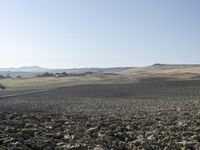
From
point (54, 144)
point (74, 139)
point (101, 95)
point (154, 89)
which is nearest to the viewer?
point (54, 144)

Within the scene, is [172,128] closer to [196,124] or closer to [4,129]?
[196,124]

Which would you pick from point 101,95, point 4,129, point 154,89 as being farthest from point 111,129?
point 154,89

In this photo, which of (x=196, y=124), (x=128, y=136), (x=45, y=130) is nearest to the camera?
(x=128, y=136)

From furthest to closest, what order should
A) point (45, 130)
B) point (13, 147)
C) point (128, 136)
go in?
point (45, 130), point (128, 136), point (13, 147)

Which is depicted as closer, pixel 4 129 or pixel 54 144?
pixel 54 144

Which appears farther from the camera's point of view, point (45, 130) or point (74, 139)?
point (45, 130)

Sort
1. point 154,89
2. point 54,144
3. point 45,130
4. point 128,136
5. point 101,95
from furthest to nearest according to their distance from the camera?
1. point 154,89
2. point 101,95
3. point 45,130
4. point 128,136
5. point 54,144

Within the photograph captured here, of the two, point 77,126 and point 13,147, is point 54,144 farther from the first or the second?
point 77,126

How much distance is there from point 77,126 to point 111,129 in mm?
1483

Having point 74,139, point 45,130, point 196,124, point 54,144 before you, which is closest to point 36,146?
point 54,144

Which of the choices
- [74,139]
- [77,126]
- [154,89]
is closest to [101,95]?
[154,89]

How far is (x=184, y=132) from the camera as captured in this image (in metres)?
13.4

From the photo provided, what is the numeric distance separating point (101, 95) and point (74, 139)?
34.6 m

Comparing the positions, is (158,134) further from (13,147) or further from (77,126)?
(13,147)
